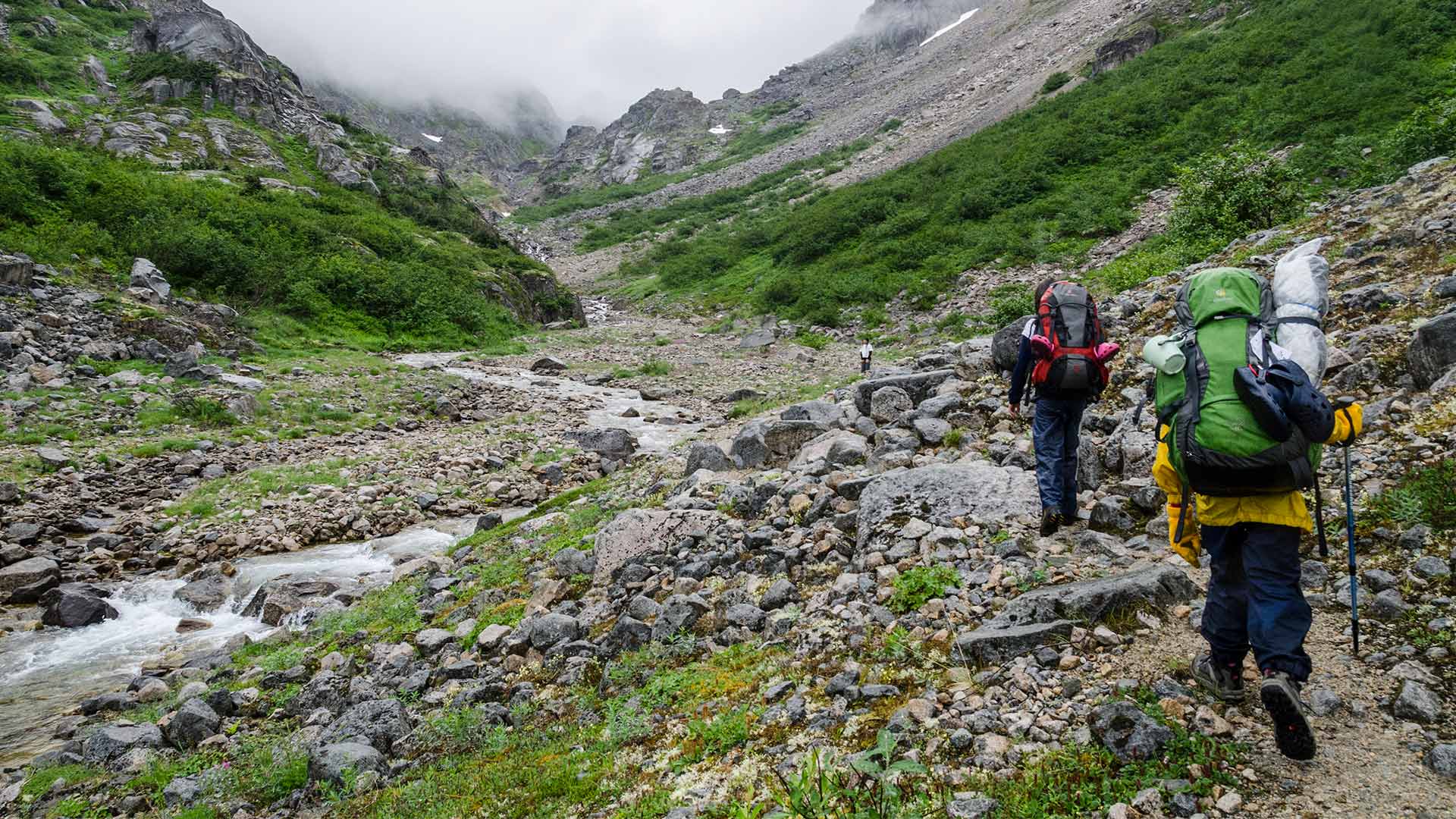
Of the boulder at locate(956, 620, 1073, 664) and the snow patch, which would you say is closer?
the boulder at locate(956, 620, 1073, 664)

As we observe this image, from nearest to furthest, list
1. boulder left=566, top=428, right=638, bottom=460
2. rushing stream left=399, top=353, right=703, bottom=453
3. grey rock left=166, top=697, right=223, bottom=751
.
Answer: grey rock left=166, top=697, right=223, bottom=751 < boulder left=566, top=428, right=638, bottom=460 < rushing stream left=399, top=353, right=703, bottom=453

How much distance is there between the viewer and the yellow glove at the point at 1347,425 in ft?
10.1

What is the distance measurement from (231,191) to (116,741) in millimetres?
38187

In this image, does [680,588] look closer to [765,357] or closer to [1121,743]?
[1121,743]

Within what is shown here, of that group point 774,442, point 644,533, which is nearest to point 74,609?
point 644,533

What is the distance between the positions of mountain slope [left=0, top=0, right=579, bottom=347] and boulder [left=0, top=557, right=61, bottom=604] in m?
17.1

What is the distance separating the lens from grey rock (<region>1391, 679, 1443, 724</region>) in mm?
2883

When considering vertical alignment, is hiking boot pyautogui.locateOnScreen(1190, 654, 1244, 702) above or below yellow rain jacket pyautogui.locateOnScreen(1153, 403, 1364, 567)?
below

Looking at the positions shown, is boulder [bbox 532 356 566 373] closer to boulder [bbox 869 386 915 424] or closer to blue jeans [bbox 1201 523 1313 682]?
boulder [bbox 869 386 915 424]

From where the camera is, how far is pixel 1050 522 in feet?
17.4

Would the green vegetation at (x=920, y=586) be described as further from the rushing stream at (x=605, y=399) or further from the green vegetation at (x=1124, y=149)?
the green vegetation at (x=1124, y=149)

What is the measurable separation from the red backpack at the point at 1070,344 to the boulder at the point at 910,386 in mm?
3958

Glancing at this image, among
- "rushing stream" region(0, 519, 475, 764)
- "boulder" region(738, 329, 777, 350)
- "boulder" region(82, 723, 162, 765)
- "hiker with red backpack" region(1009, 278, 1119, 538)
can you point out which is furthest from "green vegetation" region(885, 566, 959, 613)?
"boulder" region(738, 329, 777, 350)

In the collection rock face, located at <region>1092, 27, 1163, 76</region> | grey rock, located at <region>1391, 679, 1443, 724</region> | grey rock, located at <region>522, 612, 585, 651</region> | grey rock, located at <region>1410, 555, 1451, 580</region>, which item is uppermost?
rock face, located at <region>1092, 27, 1163, 76</region>
